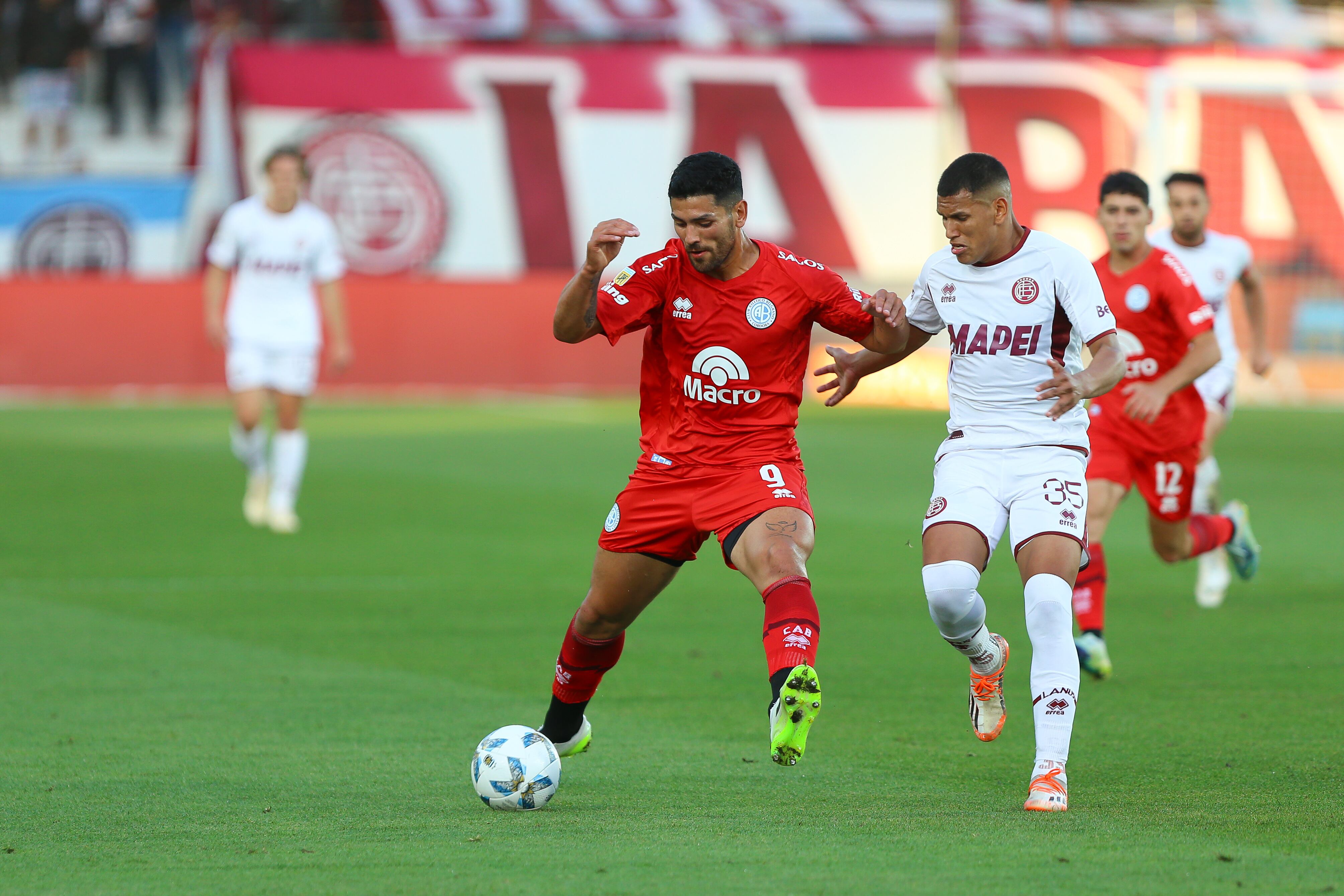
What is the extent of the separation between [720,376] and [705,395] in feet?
0.26

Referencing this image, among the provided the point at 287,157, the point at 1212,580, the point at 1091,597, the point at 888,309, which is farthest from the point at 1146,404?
the point at 287,157

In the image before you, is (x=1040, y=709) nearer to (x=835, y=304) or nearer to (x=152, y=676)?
(x=835, y=304)

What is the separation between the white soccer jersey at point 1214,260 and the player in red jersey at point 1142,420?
40.1 inches

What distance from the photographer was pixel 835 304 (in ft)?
18.8

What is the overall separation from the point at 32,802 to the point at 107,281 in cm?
2113

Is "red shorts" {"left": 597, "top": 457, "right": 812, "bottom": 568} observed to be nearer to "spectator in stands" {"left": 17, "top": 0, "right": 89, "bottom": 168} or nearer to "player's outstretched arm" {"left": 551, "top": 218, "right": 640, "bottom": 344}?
"player's outstretched arm" {"left": 551, "top": 218, "right": 640, "bottom": 344}

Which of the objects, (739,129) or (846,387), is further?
(739,129)

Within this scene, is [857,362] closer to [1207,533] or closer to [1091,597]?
[1091,597]

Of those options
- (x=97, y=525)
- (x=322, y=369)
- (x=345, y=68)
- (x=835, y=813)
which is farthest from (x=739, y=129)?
(x=835, y=813)

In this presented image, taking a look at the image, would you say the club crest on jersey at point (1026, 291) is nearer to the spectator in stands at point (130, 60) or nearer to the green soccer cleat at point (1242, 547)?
the green soccer cleat at point (1242, 547)

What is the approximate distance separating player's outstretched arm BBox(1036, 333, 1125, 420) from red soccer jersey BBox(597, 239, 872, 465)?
2.19ft

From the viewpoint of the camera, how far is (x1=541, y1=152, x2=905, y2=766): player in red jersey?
5.47 meters

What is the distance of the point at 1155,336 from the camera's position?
321 inches

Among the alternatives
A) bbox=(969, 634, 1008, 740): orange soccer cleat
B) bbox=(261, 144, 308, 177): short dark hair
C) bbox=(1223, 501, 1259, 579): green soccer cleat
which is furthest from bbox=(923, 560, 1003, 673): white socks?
bbox=(261, 144, 308, 177): short dark hair
